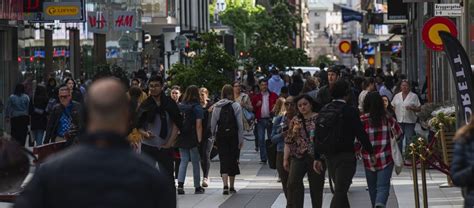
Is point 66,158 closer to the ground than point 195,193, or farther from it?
farther from it

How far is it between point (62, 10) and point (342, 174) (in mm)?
23744

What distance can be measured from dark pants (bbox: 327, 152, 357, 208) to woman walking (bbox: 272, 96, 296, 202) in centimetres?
119

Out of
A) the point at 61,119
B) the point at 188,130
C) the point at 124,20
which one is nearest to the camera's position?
the point at 61,119

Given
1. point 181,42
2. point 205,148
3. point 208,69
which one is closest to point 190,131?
point 205,148

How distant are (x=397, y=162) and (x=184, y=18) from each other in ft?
209

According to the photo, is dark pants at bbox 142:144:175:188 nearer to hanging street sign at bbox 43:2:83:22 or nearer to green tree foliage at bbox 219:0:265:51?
hanging street sign at bbox 43:2:83:22

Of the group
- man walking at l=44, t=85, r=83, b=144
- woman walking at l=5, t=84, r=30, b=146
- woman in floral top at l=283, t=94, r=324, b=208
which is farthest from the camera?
woman walking at l=5, t=84, r=30, b=146

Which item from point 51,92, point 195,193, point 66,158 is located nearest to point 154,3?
point 51,92

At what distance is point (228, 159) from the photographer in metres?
19.1

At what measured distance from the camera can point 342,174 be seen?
537 inches

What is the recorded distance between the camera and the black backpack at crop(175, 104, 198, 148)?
62.5ft

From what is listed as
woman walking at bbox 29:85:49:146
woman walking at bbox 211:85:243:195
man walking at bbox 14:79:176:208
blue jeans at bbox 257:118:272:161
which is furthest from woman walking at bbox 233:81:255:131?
man walking at bbox 14:79:176:208

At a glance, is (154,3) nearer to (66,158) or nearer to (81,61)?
(81,61)

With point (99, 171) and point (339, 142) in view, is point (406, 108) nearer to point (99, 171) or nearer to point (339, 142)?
point (339, 142)
